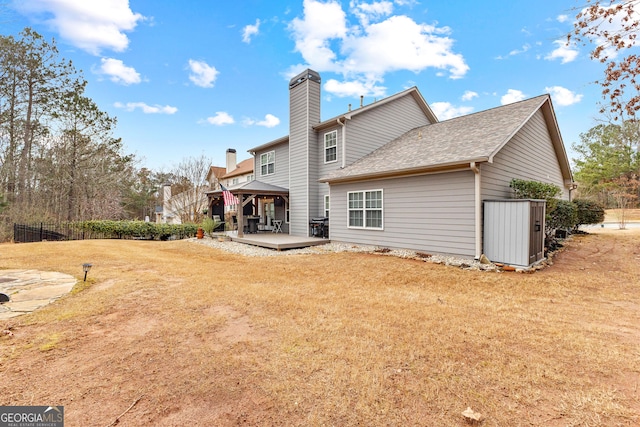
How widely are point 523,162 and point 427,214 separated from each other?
411cm

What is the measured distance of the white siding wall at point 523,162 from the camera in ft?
25.7

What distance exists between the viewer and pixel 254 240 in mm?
11391

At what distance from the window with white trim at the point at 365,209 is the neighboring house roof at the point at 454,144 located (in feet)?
2.15

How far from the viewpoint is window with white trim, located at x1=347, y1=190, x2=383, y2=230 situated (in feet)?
32.2

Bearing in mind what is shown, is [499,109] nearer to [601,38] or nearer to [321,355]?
[601,38]

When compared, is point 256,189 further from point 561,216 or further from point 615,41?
point 615,41

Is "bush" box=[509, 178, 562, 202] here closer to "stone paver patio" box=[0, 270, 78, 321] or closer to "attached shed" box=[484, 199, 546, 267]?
"attached shed" box=[484, 199, 546, 267]

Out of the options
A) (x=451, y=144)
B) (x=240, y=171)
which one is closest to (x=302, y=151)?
(x=451, y=144)

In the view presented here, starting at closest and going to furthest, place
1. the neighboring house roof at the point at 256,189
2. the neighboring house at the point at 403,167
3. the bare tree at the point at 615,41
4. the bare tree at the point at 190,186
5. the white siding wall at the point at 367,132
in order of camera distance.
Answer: the bare tree at the point at 615,41
the neighboring house at the point at 403,167
the white siding wall at the point at 367,132
the neighboring house roof at the point at 256,189
the bare tree at the point at 190,186

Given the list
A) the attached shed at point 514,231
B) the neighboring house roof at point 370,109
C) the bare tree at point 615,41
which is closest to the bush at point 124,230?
the neighboring house roof at point 370,109

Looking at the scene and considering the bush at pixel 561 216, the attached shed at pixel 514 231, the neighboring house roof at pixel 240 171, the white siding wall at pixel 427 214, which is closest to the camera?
the attached shed at pixel 514 231

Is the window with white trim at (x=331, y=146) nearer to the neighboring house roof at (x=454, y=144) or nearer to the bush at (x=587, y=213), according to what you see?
the neighboring house roof at (x=454, y=144)

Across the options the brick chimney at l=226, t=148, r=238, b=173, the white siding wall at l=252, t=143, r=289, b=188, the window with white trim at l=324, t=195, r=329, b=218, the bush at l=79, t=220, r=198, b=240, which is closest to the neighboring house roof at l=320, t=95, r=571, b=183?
the window with white trim at l=324, t=195, r=329, b=218

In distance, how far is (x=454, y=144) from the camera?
871cm
